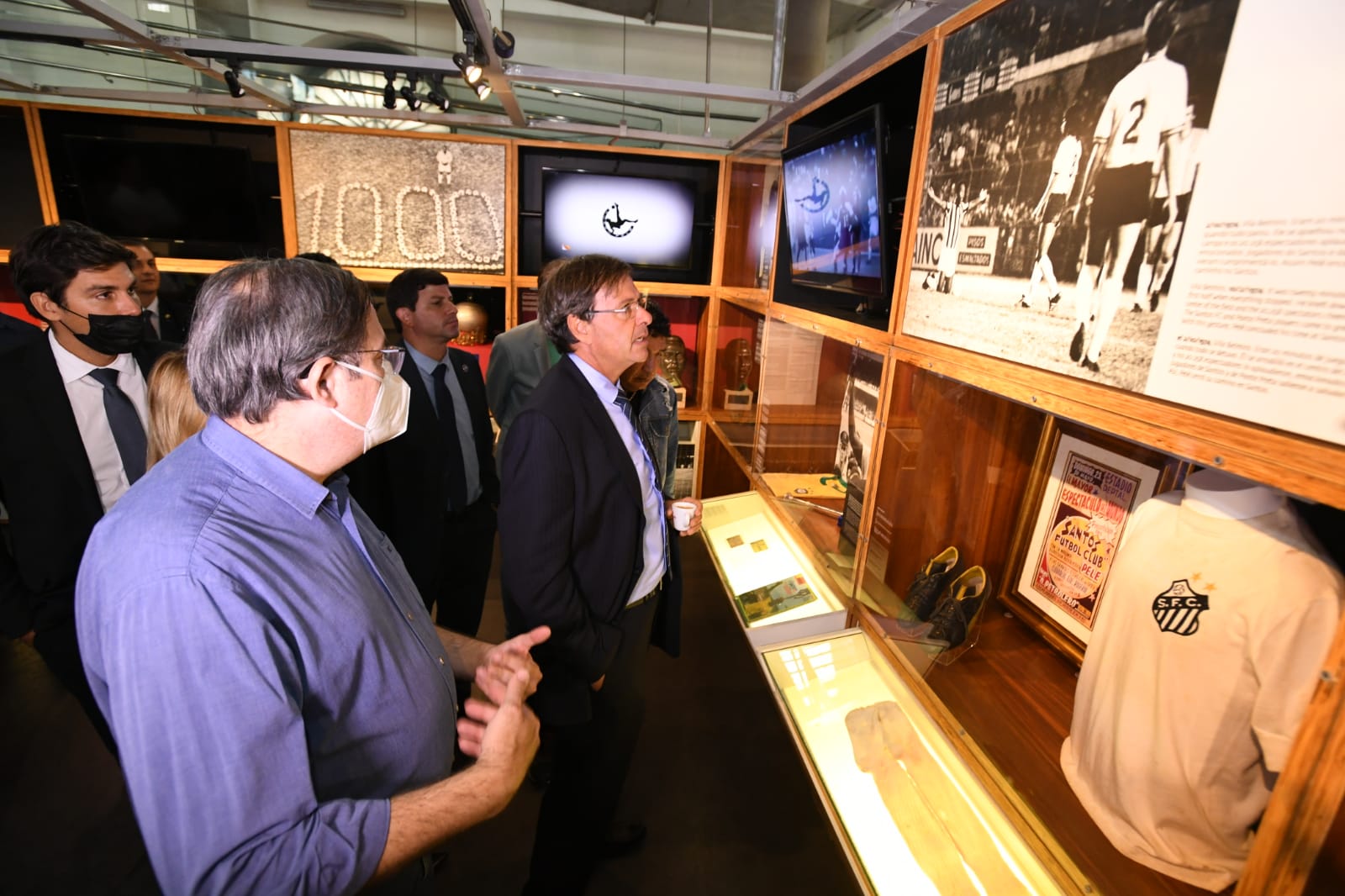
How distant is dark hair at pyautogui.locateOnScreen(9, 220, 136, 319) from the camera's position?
194 cm

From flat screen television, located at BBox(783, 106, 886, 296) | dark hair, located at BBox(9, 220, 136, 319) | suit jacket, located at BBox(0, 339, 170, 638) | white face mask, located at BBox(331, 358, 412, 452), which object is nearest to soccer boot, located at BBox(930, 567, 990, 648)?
flat screen television, located at BBox(783, 106, 886, 296)

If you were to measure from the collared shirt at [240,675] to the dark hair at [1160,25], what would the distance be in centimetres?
135

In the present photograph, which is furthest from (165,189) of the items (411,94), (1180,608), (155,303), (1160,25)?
(1180,608)

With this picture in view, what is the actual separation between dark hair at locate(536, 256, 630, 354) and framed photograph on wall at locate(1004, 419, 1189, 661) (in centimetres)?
127

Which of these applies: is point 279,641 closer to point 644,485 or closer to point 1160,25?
point 644,485

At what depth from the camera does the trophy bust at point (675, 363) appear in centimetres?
418

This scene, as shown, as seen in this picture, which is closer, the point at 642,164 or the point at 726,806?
the point at 726,806

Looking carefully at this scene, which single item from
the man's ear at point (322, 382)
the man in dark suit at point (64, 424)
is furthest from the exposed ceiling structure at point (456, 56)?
the man's ear at point (322, 382)

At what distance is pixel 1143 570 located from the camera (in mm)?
1123

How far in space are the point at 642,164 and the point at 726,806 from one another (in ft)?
11.7

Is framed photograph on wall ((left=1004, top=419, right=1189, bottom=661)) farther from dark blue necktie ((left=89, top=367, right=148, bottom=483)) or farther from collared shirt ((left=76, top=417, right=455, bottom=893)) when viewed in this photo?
dark blue necktie ((left=89, top=367, right=148, bottom=483))

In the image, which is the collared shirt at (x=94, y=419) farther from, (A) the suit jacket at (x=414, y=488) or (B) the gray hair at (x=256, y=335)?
(B) the gray hair at (x=256, y=335)

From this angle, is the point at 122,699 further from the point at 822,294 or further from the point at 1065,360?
the point at 822,294

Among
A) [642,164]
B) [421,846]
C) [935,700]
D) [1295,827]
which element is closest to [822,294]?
[935,700]
